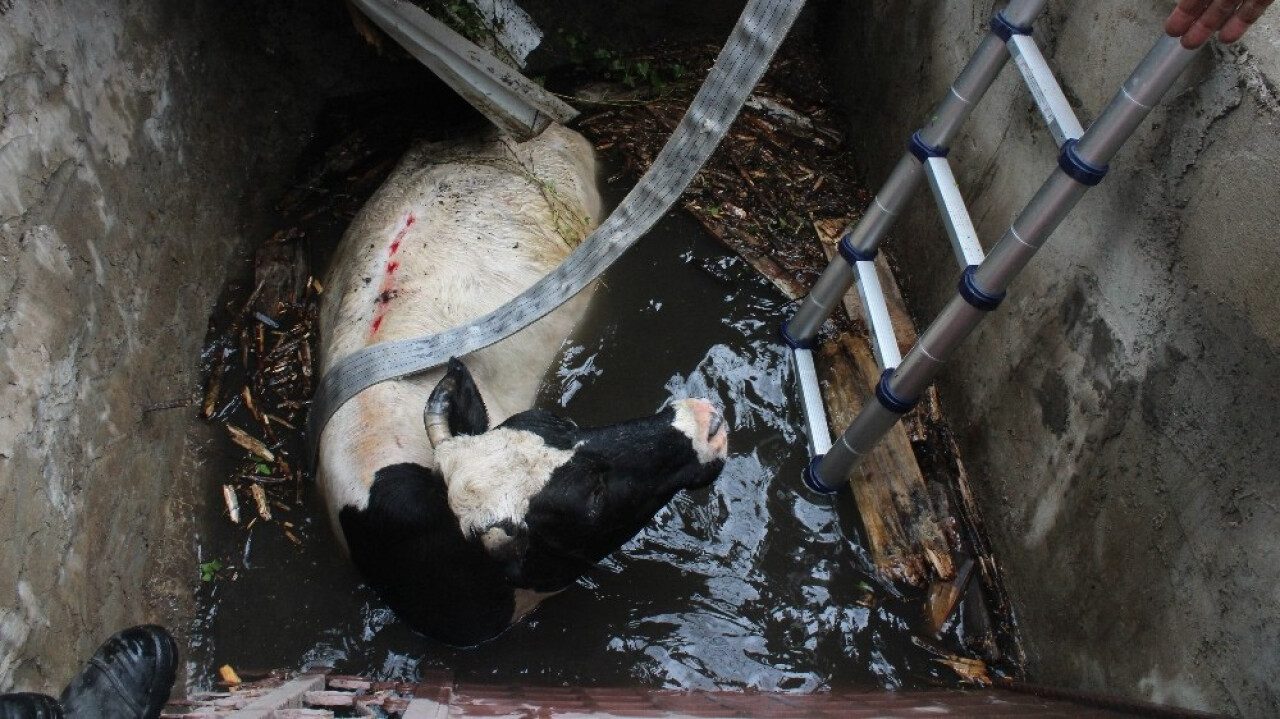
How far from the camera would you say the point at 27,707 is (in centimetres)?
189

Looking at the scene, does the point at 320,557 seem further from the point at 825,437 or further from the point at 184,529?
the point at 825,437

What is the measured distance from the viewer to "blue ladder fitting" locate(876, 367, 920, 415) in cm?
337

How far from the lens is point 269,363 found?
13.9ft

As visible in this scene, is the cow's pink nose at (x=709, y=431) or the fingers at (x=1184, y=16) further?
the cow's pink nose at (x=709, y=431)

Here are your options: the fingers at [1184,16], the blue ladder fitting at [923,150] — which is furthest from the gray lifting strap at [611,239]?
the fingers at [1184,16]

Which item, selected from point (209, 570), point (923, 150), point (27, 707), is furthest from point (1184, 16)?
point (209, 570)

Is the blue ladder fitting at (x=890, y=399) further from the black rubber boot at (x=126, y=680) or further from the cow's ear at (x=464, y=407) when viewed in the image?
the black rubber boot at (x=126, y=680)

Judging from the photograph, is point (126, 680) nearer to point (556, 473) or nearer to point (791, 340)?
point (556, 473)

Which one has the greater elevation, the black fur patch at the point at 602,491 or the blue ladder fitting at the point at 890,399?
the blue ladder fitting at the point at 890,399

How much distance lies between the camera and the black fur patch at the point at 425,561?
3.11 m

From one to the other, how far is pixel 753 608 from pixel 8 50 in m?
Result: 3.16

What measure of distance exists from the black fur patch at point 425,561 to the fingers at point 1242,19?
8.13 feet

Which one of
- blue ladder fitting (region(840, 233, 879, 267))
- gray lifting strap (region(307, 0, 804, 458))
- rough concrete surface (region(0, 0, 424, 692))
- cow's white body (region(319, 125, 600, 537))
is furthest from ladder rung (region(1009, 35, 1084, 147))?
rough concrete surface (region(0, 0, 424, 692))

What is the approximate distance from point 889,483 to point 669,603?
108 centimetres
